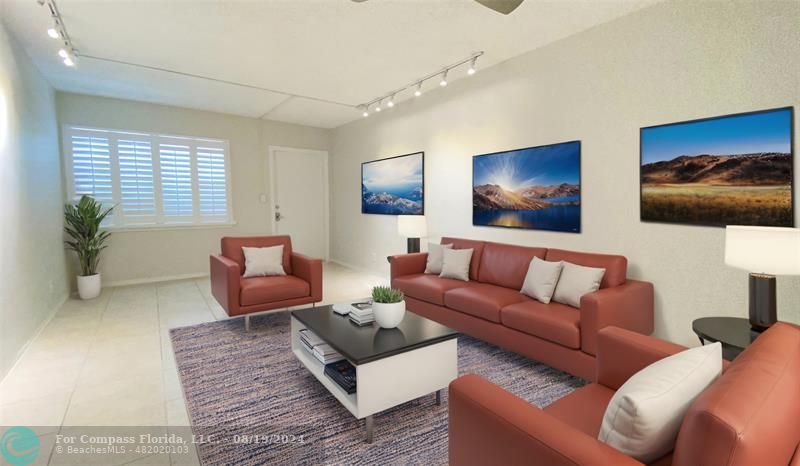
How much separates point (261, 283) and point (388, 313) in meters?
1.87

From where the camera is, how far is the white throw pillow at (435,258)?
4.06 meters

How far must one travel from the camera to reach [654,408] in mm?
980

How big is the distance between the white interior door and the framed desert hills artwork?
5.64 meters

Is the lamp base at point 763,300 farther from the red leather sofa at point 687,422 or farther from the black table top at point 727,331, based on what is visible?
the red leather sofa at point 687,422

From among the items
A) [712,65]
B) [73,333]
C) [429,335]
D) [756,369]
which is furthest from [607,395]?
[73,333]

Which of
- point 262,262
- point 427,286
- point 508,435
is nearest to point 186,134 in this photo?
point 262,262

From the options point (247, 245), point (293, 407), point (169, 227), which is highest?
point (169, 227)

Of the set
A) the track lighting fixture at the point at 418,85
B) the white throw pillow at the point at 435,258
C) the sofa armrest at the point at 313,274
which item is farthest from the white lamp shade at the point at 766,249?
the sofa armrest at the point at 313,274

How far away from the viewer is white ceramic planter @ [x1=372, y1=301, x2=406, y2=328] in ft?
7.51

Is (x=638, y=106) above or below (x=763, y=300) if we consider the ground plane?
above

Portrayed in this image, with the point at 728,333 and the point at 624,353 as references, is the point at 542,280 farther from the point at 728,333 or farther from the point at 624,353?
the point at 624,353

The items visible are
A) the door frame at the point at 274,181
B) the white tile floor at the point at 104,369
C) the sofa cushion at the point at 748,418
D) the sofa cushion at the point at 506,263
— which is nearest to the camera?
the sofa cushion at the point at 748,418

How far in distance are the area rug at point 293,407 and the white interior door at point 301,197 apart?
12.7 feet

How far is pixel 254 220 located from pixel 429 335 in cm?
526
